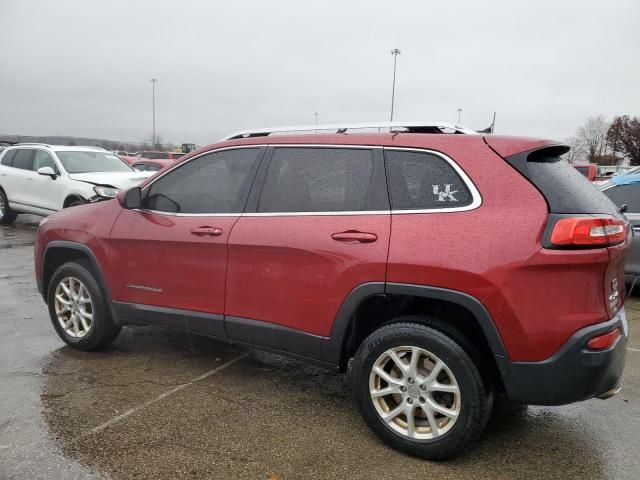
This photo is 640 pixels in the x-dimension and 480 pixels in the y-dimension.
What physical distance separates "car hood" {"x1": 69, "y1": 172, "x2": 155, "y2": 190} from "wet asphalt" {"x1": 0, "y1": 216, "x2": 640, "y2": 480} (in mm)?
5722

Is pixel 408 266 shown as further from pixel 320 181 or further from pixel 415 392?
pixel 320 181

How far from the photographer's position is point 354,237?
3055 mm

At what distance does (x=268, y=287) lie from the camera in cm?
338

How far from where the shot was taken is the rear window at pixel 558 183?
2.71 meters

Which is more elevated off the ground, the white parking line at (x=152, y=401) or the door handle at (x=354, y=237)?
the door handle at (x=354, y=237)

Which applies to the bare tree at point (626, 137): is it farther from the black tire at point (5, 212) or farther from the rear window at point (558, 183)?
the rear window at point (558, 183)

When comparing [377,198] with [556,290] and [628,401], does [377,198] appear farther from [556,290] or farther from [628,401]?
[628,401]

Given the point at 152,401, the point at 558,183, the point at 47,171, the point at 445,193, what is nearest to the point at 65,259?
the point at 152,401

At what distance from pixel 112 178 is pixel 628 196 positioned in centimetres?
853

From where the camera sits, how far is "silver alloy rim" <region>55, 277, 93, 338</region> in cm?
439

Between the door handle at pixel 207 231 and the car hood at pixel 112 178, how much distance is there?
21.7ft

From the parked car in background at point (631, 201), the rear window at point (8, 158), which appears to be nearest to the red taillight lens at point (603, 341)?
the parked car in background at point (631, 201)

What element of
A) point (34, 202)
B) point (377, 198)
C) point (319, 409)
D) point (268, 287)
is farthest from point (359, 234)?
point (34, 202)

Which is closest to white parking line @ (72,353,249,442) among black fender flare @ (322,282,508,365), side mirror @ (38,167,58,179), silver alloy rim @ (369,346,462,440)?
black fender flare @ (322,282,508,365)
